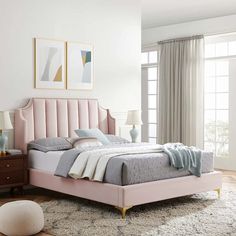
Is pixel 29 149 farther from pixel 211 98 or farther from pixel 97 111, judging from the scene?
pixel 211 98

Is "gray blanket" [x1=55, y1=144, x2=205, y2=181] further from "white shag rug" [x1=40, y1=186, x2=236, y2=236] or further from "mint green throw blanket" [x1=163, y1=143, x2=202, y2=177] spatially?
"white shag rug" [x1=40, y1=186, x2=236, y2=236]

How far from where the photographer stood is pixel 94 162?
16.6ft

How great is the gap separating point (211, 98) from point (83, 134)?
298cm

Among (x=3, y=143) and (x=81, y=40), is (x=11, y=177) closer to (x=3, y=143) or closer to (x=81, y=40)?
(x=3, y=143)

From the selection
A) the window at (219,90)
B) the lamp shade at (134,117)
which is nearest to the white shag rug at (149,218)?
the lamp shade at (134,117)

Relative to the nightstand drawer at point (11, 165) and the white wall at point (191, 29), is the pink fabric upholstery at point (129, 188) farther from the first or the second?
the white wall at point (191, 29)

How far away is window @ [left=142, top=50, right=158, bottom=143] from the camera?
30.8ft

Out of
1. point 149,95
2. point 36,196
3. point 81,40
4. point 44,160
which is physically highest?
point 81,40

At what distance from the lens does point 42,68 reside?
6500 millimetres

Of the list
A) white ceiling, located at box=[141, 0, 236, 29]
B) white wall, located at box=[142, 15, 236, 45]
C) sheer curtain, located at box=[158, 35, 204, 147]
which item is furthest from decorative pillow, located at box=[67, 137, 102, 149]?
white wall, located at box=[142, 15, 236, 45]

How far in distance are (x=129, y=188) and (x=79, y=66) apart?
270cm

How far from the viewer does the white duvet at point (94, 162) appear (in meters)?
4.95

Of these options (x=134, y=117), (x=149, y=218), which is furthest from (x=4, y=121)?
(x=149, y=218)

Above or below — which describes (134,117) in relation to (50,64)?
below
